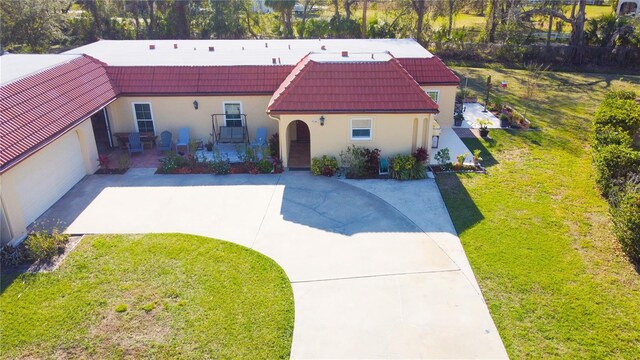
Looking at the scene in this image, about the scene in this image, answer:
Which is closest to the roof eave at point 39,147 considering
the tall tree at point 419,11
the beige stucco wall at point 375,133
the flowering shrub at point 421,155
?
the beige stucco wall at point 375,133

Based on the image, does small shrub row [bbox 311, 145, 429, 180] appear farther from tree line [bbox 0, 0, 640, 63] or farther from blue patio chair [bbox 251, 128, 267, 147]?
tree line [bbox 0, 0, 640, 63]

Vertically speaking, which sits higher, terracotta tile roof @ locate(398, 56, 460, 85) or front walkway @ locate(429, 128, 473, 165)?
terracotta tile roof @ locate(398, 56, 460, 85)

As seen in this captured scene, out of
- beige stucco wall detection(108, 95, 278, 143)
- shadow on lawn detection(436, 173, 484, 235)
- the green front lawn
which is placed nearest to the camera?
the green front lawn

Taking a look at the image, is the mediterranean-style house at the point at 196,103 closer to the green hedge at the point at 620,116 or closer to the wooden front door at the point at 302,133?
the wooden front door at the point at 302,133

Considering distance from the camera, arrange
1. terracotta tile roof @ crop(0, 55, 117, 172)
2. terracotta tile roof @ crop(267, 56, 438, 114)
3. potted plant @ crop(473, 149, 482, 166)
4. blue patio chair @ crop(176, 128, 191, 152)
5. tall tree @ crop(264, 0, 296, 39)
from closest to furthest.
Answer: terracotta tile roof @ crop(0, 55, 117, 172)
terracotta tile roof @ crop(267, 56, 438, 114)
potted plant @ crop(473, 149, 482, 166)
blue patio chair @ crop(176, 128, 191, 152)
tall tree @ crop(264, 0, 296, 39)

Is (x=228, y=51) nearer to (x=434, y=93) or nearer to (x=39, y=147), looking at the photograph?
(x=434, y=93)

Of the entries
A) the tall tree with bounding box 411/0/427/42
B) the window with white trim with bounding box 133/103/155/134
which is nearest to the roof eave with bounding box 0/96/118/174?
the window with white trim with bounding box 133/103/155/134

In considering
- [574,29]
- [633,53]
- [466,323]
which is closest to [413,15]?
[574,29]
